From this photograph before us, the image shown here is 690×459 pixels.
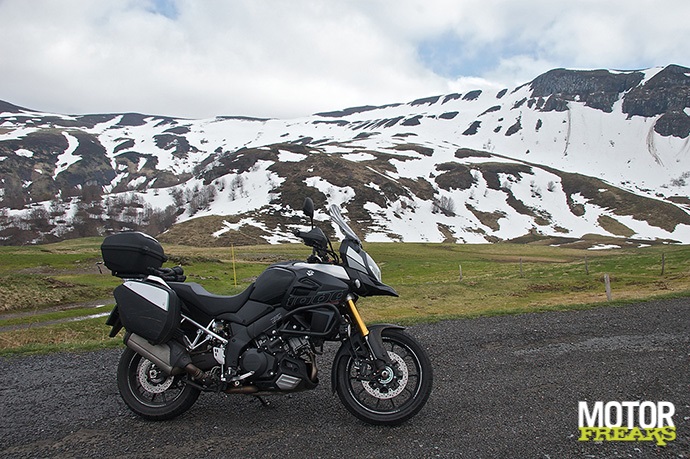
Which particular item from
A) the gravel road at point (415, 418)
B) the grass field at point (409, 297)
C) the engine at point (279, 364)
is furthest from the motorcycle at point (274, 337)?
the grass field at point (409, 297)

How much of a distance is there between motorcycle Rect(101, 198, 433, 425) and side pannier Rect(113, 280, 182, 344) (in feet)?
0.04

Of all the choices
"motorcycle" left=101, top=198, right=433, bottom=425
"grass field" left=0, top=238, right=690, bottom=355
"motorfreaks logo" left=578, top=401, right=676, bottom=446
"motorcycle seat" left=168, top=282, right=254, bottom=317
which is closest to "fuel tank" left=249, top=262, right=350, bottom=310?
"motorcycle" left=101, top=198, right=433, bottom=425

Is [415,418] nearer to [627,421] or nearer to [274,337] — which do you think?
[274,337]

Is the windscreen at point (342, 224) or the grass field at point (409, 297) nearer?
the windscreen at point (342, 224)

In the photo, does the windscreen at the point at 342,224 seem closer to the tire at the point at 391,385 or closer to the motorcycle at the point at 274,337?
the motorcycle at the point at 274,337

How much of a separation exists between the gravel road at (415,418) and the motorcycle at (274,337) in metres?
0.34

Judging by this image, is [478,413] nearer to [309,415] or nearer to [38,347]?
[309,415]

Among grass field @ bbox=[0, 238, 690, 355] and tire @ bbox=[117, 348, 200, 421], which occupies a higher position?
tire @ bbox=[117, 348, 200, 421]

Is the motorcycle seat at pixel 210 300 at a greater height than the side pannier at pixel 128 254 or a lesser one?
lesser

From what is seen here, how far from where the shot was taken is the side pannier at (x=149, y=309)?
16.6 ft

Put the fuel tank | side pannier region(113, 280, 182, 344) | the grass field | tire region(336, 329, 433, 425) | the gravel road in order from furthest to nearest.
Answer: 1. the grass field
2. side pannier region(113, 280, 182, 344)
3. the fuel tank
4. tire region(336, 329, 433, 425)
5. the gravel road

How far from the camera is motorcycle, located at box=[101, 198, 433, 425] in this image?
493 centimetres

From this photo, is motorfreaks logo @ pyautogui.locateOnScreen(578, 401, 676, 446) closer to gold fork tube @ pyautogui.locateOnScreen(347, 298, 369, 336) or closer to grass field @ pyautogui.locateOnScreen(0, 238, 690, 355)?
gold fork tube @ pyautogui.locateOnScreen(347, 298, 369, 336)

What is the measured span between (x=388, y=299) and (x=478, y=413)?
51.3 ft
